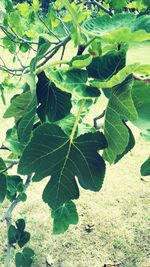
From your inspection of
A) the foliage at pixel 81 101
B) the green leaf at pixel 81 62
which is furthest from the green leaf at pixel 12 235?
the green leaf at pixel 81 62

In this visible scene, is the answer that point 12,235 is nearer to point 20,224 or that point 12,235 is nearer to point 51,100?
point 20,224

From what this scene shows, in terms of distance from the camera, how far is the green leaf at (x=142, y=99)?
701 millimetres

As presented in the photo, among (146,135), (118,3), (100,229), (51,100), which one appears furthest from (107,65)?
(100,229)

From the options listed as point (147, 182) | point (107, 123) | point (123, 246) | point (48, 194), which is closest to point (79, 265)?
point (123, 246)

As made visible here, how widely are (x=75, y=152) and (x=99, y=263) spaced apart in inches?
92.4

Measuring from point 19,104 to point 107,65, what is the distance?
0.19 metres

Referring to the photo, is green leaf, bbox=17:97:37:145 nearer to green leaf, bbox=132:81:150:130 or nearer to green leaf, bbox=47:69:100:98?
green leaf, bbox=47:69:100:98

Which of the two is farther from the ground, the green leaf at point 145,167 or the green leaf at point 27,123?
the green leaf at point 27,123

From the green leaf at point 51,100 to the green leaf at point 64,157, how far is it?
0.17 feet

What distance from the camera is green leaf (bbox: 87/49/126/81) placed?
2.12 feet

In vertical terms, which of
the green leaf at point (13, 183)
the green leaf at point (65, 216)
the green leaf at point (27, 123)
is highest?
the green leaf at point (27, 123)

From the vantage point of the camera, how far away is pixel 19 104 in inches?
28.1

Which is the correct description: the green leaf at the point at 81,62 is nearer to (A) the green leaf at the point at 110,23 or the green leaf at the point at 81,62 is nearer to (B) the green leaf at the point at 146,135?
(A) the green leaf at the point at 110,23

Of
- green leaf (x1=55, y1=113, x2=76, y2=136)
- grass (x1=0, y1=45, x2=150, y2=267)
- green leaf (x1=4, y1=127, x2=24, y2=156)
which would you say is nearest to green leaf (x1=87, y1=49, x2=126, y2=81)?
green leaf (x1=55, y1=113, x2=76, y2=136)
